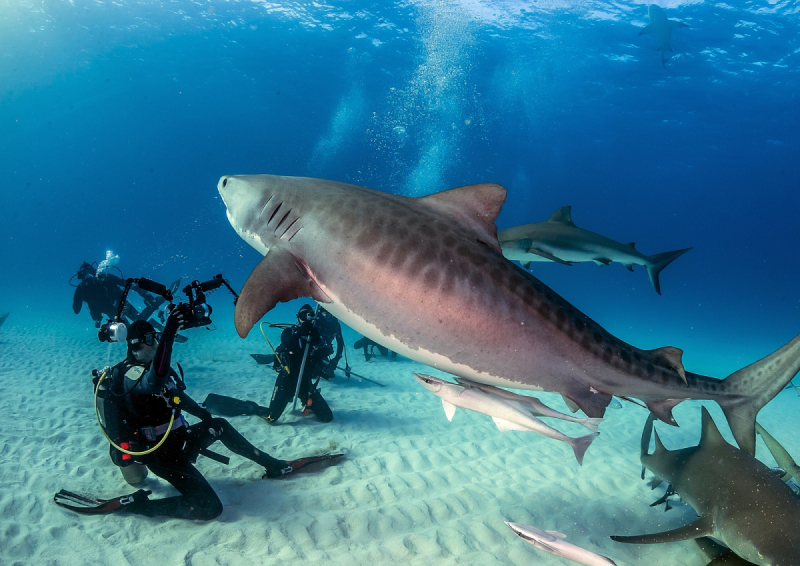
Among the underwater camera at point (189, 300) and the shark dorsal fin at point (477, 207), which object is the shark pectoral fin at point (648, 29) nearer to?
the shark dorsal fin at point (477, 207)

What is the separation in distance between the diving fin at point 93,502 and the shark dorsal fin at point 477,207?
437cm

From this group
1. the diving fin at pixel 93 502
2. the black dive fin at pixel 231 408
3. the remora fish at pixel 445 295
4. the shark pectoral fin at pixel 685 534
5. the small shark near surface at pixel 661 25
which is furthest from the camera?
the small shark near surface at pixel 661 25

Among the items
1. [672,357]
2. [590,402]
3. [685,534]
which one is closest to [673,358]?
[672,357]

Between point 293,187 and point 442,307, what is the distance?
135 centimetres

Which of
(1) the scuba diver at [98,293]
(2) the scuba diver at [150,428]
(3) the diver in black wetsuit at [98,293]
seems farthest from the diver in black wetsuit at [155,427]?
(3) the diver in black wetsuit at [98,293]

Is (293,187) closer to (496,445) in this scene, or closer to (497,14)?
(496,445)

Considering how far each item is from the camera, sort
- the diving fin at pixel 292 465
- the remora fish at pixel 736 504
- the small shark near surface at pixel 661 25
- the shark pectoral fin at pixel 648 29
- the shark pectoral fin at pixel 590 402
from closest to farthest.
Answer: the shark pectoral fin at pixel 590 402, the remora fish at pixel 736 504, the diving fin at pixel 292 465, the small shark near surface at pixel 661 25, the shark pectoral fin at pixel 648 29

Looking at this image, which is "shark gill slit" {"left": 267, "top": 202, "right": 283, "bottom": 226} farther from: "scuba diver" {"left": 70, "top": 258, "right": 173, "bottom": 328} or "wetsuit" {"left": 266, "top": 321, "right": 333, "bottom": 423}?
"scuba diver" {"left": 70, "top": 258, "right": 173, "bottom": 328}

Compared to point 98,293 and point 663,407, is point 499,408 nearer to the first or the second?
point 663,407

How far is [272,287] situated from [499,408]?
5.86 ft

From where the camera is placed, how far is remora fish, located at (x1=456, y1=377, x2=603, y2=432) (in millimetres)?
2568

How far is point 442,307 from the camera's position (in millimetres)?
1989

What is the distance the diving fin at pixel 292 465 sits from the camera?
4836mm

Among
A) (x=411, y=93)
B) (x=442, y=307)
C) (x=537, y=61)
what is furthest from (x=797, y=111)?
(x=442, y=307)
